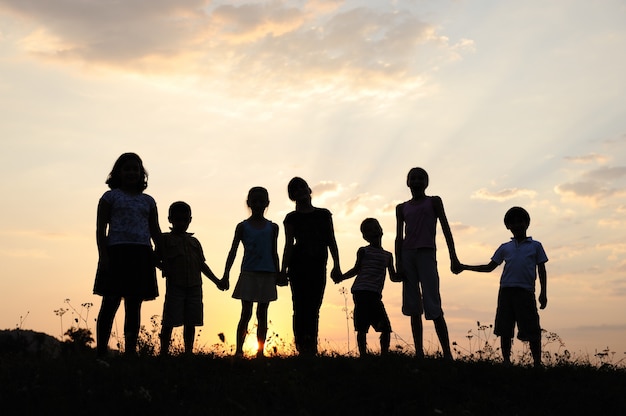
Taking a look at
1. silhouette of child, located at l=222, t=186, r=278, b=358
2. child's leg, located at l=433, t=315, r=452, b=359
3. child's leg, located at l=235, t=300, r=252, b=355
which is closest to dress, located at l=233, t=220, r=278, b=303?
silhouette of child, located at l=222, t=186, r=278, b=358

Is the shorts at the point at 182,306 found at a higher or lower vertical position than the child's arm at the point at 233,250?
lower

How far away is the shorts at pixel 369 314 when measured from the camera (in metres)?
11.8

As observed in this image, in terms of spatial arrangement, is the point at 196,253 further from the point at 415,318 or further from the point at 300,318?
the point at 415,318

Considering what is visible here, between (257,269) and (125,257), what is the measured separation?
2.31m

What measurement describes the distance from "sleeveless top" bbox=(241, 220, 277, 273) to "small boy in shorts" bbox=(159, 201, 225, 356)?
0.56 metres

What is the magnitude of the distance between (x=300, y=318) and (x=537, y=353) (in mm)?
3875

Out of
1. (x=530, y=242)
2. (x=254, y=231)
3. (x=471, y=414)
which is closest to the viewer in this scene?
(x=471, y=414)

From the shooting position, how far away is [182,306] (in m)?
11.2

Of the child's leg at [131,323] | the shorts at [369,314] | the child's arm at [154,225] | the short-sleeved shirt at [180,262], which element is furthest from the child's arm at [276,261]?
the child's leg at [131,323]

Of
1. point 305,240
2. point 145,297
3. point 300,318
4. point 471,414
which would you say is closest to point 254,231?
point 305,240

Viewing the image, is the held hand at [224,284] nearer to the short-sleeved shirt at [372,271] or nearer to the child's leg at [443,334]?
the short-sleeved shirt at [372,271]

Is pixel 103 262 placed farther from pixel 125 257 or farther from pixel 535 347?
pixel 535 347

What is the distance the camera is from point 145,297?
Result: 31.7 feet

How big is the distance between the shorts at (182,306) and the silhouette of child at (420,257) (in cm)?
315
